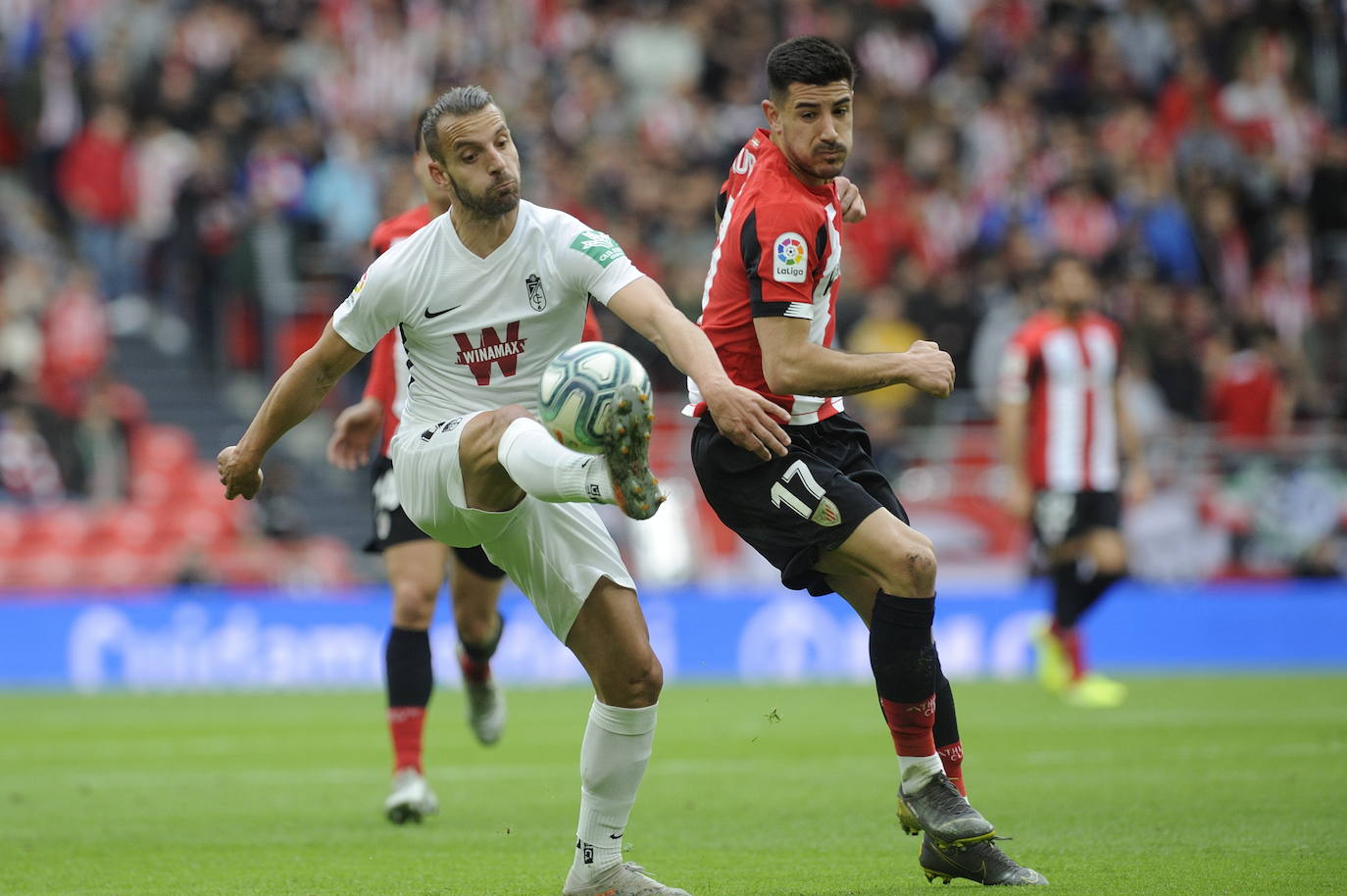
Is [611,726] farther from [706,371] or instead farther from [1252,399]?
[1252,399]

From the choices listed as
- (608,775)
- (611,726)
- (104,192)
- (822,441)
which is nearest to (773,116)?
(822,441)

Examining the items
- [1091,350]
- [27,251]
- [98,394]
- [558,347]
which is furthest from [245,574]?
[558,347]

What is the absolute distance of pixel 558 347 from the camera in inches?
225

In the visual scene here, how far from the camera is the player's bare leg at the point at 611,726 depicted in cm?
541

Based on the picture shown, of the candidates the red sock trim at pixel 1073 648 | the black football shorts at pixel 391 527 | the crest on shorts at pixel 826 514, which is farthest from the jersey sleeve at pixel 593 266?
the red sock trim at pixel 1073 648

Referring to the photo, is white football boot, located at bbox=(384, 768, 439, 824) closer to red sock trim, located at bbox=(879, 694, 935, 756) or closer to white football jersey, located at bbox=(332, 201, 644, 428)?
white football jersey, located at bbox=(332, 201, 644, 428)

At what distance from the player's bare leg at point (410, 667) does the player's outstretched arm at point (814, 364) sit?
8.49ft

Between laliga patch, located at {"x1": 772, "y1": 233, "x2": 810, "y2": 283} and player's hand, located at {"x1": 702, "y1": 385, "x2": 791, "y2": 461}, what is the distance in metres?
Answer: 0.60

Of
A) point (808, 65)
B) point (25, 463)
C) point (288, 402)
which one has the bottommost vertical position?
point (25, 463)

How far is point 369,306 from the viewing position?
5.48m

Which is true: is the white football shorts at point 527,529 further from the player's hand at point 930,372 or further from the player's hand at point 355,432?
the player's hand at point 355,432

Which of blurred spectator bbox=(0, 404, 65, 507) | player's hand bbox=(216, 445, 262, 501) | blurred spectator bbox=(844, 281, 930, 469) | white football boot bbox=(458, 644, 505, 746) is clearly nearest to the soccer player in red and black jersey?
player's hand bbox=(216, 445, 262, 501)

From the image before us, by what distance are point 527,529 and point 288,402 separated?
31.8 inches

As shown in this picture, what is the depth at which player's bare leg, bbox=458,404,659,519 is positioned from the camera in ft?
15.9
